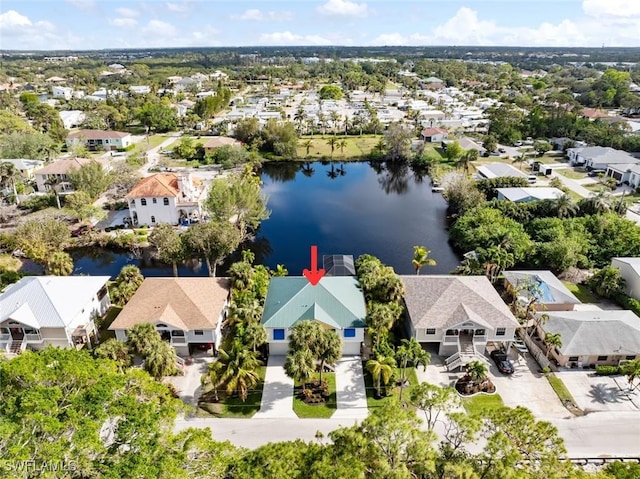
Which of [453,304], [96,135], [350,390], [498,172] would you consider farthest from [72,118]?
[453,304]

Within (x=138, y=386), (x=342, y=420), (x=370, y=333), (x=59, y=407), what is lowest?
(x=342, y=420)

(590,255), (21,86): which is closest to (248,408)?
(590,255)

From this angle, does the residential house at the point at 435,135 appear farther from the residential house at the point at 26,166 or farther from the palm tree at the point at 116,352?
the palm tree at the point at 116,352

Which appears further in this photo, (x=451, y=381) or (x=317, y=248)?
(x=317, y=248)

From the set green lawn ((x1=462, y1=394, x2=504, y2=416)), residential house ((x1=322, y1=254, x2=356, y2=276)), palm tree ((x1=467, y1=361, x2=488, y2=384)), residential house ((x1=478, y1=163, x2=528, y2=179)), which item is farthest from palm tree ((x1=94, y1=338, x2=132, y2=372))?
residential house ((x1=478, y1=163, x2=528, y2=179))

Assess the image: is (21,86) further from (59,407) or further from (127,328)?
(59,407)
